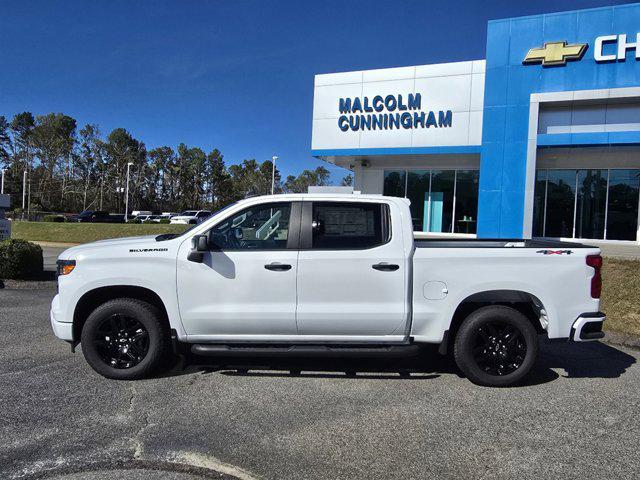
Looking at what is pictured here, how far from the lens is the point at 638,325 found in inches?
302

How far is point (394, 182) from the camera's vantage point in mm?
22422

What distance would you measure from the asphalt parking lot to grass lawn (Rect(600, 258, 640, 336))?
91.9 inches

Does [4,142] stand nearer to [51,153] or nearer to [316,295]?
[51,153]

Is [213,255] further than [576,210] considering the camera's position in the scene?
No

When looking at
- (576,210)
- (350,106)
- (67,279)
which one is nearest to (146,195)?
(350,106)

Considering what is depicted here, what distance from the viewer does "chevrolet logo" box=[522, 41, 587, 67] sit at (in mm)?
16891

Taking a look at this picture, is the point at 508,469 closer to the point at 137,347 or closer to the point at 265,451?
the point at 265,451

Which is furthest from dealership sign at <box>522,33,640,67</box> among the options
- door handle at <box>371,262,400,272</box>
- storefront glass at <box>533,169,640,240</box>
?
door handle at <box>371,262,400,272</box>

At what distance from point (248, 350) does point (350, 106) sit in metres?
17.7

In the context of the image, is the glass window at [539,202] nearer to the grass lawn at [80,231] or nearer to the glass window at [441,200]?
the glass window at [441,200]

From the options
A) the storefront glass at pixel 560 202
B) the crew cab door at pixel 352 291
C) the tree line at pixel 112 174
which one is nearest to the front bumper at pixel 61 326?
the crew cab door at pixel 352 291

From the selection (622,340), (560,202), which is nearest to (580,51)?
(560,202)

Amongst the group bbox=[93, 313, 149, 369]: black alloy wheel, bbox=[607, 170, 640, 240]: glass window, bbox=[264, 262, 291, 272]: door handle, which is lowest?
bbox=[93, 313, 149, 369]: black alloy wheel

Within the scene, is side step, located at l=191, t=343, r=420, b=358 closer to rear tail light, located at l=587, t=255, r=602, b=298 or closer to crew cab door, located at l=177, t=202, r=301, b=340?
crew cab door, located at l=177, t=202, r=301, b=340
